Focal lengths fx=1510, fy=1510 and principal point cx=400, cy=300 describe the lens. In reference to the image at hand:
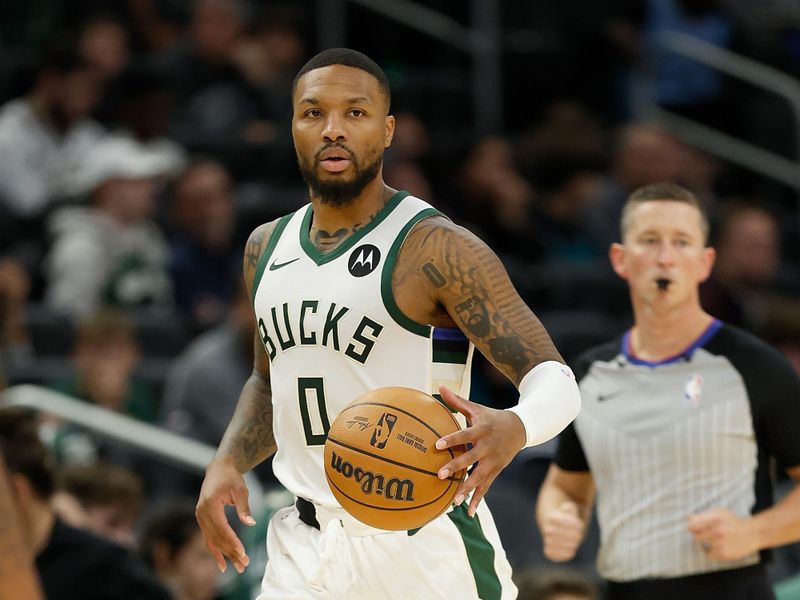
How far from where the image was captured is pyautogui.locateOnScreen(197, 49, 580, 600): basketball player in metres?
3.96

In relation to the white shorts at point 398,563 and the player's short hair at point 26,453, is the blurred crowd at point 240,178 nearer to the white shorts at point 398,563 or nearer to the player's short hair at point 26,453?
the player's short hair at point 26,453

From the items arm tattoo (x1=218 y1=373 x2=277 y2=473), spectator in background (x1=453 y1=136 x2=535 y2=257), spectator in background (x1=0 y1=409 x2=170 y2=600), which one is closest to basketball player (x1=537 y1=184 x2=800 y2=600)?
arm tattoo (x1=218 y1=373 x2=277 y2=473)

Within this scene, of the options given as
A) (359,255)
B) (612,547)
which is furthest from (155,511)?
(359,255)

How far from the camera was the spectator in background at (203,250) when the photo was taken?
31.4ft

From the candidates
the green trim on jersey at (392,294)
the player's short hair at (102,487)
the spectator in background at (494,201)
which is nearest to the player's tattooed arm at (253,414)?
the green trim on jersey at (392,294)

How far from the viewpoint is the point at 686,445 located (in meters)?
5.11

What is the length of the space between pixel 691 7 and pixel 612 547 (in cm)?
792

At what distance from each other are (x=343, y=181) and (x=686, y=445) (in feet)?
5.55

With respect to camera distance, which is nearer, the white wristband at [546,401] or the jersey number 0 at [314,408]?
the white wristband at [546,401]

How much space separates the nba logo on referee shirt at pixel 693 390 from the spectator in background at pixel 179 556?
245 centimetres

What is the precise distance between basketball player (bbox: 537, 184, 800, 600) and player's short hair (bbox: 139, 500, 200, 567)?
73.8 inches

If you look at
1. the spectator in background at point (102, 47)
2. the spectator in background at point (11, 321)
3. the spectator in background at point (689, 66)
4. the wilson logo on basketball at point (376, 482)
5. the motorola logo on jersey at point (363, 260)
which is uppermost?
the spectator in background at point (689, 66)

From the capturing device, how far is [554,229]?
11273 mm

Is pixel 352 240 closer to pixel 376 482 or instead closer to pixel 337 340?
pixel 337 340
